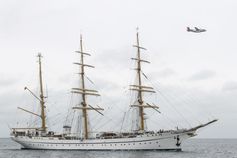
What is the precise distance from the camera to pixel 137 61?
276 feet

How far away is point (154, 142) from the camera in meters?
75.2

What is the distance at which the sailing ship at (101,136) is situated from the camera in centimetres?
7550

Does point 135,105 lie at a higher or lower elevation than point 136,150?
higher

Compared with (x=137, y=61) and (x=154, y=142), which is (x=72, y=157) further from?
(x=137, y=61)

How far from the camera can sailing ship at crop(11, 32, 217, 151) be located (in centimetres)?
7550

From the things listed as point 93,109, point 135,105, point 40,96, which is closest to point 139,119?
point 135,105

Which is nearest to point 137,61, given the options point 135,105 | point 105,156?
point 135,105

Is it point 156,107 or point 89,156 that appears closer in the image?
point 89,156

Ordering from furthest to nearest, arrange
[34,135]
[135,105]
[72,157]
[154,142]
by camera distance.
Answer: [34,135]
[135,105]
[154,142]
[72,157]

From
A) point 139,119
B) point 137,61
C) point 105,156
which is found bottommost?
point 105,156

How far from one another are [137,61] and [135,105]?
9220 millimetres

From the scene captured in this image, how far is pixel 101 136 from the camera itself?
8050 centimetres

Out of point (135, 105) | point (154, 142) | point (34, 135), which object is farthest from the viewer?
point (34, 135)

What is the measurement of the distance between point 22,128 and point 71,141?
1555 centimetres
